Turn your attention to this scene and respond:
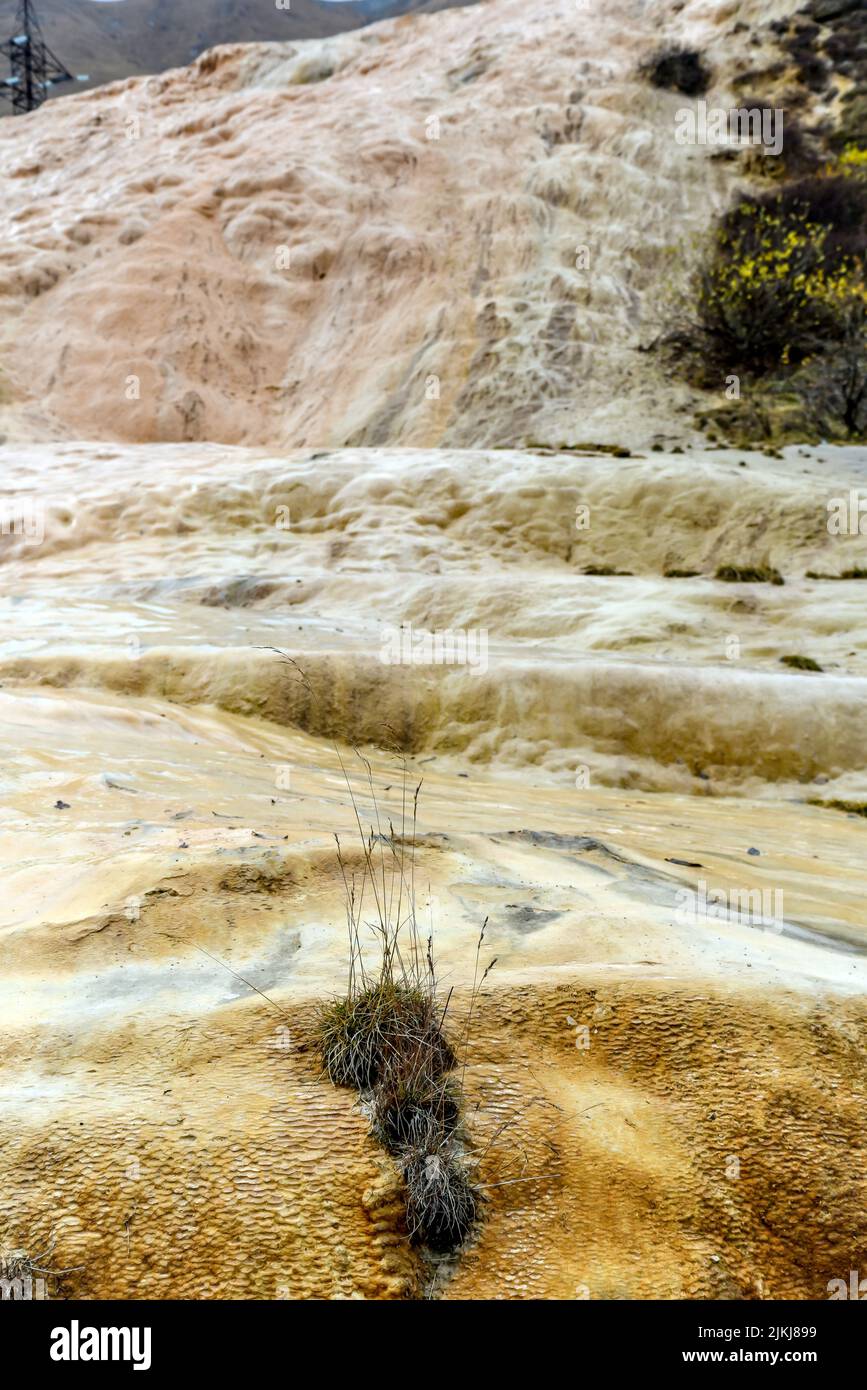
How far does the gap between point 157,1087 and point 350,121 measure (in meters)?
19.9

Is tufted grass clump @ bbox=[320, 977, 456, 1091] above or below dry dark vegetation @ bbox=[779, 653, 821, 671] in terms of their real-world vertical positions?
below

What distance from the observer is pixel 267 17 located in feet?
152

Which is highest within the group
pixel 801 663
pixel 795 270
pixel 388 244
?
pixel 388 244

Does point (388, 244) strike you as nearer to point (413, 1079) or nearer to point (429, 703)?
point (429, 703)

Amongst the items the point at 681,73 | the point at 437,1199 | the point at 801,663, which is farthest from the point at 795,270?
the point at 437,1199

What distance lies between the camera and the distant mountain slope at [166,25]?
45062mm

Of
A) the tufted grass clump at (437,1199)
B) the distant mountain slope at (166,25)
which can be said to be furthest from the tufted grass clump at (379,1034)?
the distant mountain slope at (166,25)

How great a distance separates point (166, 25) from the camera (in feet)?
157

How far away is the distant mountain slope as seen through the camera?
4506 centimetres

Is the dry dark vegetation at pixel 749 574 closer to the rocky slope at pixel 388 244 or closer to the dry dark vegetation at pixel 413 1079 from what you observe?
the rocky slope at pixel 388 244

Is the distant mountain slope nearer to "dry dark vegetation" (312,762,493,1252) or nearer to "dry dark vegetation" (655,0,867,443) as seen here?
"dry dark vegetation" (655,0,867,443)

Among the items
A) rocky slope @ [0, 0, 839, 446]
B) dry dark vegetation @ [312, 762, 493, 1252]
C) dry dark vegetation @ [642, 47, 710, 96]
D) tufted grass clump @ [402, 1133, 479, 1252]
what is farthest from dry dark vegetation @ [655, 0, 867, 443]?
tufted grass clump @ [402, 1133, 479, 1252]

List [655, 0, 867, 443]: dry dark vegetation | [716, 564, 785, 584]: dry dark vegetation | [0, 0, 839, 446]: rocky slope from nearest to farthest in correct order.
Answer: [716, 564, 785, 584]: dry dark vegetation
[655, 0, 867, 443]: dry dark vegetation
[0, 0, 839, 446]: rocky slope

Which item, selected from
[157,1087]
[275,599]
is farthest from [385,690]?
[157,1087]
